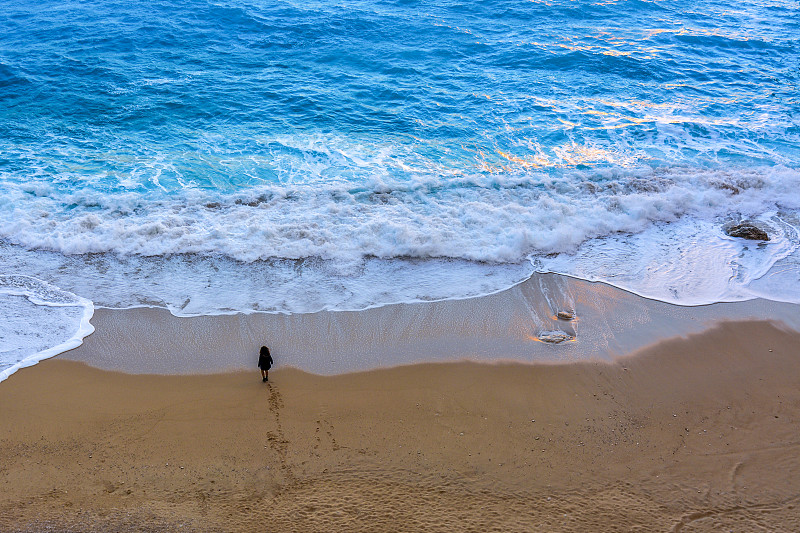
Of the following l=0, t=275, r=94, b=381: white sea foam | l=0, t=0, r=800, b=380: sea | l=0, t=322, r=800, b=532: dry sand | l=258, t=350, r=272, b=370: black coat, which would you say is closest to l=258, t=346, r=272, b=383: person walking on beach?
l=258, t=350, r=272, b=370: black coat

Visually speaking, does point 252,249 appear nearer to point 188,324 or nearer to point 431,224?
point 188,324

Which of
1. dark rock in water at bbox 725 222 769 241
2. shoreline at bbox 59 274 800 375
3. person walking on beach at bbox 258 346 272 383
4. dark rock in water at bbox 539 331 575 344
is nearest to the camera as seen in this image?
person walking on beach at bbox 258 346 272 383

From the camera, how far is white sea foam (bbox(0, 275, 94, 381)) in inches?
329

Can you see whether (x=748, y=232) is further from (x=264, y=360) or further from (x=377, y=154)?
(x=264, y=360)

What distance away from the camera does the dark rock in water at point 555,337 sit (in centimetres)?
870

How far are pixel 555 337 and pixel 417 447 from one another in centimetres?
332

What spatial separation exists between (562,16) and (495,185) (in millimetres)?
16945

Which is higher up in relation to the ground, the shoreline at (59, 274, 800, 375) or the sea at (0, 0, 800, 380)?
the sea at (0, 0, 800, 380)

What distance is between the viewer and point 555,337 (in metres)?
8.75

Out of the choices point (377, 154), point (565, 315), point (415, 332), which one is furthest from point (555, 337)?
point (377, 154)

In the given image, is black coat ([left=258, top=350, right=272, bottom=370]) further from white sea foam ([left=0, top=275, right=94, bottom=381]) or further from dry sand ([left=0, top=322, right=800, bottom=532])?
white sea foam ([left=0, top=275, right=94, bottom=381])

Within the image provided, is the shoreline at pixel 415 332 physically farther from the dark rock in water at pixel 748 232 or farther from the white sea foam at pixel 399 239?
the dark rock in water at pixel 748 232

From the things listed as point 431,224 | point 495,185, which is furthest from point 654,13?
point 431,224

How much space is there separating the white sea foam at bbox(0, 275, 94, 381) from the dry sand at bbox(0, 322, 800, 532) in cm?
49
